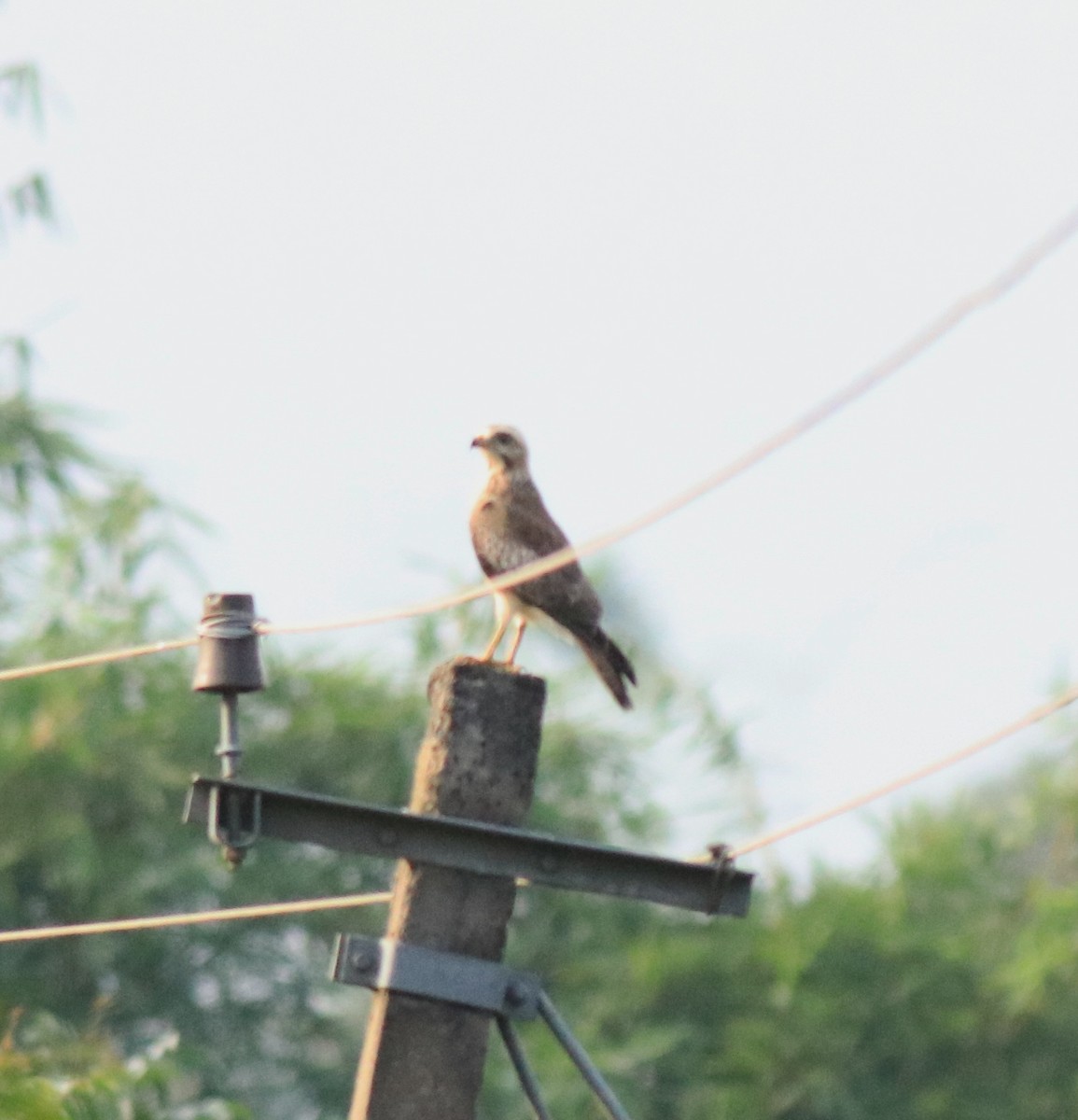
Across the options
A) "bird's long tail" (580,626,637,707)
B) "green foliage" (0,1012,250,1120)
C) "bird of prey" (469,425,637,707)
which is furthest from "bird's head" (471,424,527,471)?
"green foliage" (0,1012,250,1120)

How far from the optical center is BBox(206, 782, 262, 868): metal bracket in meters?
6.54

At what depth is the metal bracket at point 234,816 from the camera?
6.54 metres

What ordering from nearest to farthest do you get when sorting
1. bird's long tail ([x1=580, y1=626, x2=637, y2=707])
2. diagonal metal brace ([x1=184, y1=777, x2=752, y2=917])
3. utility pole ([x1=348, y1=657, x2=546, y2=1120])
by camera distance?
utility pole ([x1=348, y1=657, x2=546, y2=1120]) → diagonal metal brace ([x1=184, y1=777, x2=752, y2=917]) → bird's long tail ([x1=580, y1=626, x2=637, y2=707])

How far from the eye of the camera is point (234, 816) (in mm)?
6559

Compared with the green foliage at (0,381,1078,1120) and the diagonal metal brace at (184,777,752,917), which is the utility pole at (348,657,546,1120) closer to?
the diagonal metal brace at (184,777,752,917)

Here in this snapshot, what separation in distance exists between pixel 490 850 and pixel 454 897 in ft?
0.51

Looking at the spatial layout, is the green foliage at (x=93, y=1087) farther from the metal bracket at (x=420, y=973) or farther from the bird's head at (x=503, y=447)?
the bird's head at (x=503, y=447)

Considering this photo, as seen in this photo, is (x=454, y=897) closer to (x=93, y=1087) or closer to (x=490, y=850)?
(x=490, y=850)

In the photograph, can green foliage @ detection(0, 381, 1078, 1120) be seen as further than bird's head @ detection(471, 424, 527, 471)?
Yes

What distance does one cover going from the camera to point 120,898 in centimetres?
1883

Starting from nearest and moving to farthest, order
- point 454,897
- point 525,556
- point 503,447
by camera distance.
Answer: point 454,897 → point 525,556 → point 503,447

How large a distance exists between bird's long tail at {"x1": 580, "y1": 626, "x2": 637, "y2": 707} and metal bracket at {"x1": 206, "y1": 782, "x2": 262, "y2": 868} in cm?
256

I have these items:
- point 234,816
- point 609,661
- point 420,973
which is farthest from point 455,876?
point 609,661

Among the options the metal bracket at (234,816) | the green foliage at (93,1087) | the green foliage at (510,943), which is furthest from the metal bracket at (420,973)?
the green foliage at (510,943)
